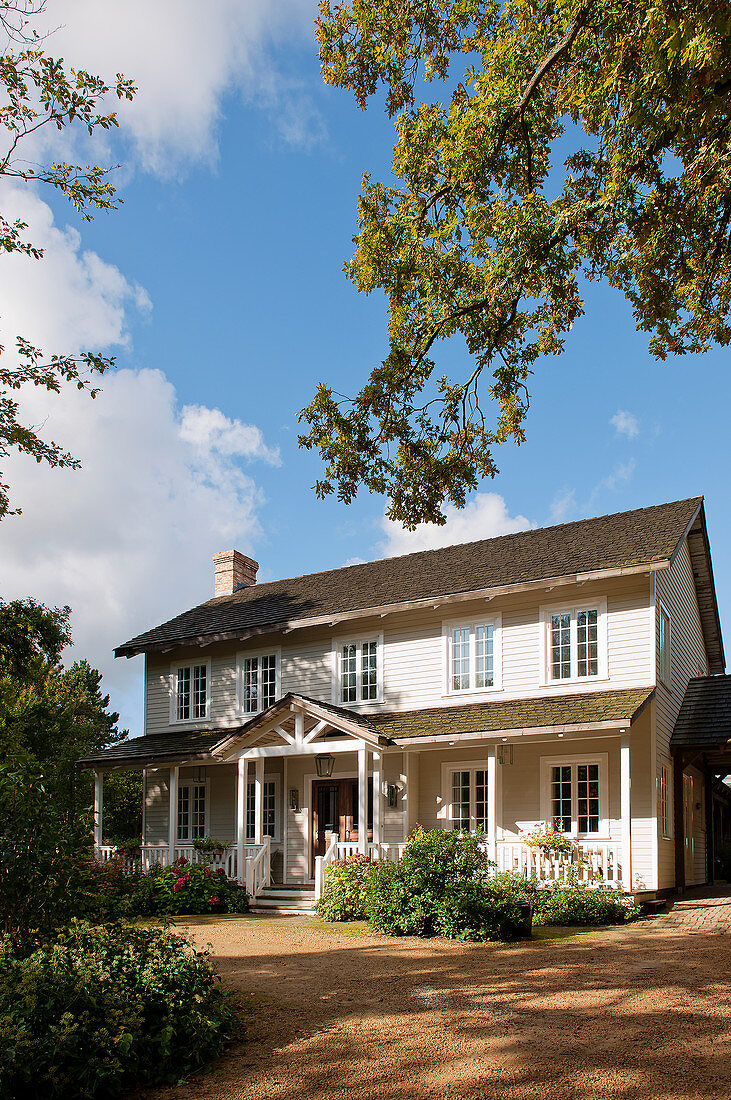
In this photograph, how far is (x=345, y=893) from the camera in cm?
1594

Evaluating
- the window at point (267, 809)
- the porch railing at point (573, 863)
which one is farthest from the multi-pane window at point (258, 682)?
the porch railing at point (573, 863)

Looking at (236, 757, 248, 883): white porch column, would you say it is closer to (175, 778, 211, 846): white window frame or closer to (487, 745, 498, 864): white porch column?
(175, 778, 211, 846): white window frame

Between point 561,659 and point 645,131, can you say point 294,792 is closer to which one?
point 561,659

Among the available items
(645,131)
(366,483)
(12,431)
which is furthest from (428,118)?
(12,431)

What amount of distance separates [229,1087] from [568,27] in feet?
32.1

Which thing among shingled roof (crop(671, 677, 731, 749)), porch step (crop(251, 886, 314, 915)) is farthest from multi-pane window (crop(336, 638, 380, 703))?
shingled roof (crop(671, 677, 731, 749))

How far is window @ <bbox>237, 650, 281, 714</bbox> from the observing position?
2269cm

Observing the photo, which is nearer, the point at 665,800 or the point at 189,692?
the point at 665,800

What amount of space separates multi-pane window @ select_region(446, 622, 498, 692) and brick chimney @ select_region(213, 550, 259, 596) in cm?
988

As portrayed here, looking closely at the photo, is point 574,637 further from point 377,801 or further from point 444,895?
point 444,895

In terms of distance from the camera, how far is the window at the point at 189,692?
24.1 metres

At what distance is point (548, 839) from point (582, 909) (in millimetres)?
1710

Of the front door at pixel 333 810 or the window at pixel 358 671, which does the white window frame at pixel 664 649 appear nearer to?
the window at pixel 358 671

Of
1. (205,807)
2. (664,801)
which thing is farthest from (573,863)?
(205,807)
